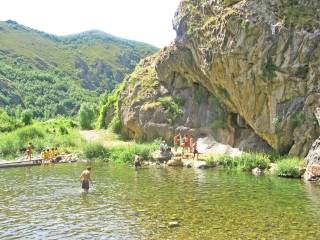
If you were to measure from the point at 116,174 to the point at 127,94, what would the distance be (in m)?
29.1

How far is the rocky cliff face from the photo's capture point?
4194 centimetres

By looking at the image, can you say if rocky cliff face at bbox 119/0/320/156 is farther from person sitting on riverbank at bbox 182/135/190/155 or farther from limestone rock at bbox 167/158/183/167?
limestone rock at bbox 167/158/183/167

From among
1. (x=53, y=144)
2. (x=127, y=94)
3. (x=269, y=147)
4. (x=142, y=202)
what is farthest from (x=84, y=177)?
(x=127, y=94)

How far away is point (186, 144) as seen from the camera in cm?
5297

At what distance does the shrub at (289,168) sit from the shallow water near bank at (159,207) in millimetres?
1030

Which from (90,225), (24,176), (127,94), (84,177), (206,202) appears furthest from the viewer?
(127,94)

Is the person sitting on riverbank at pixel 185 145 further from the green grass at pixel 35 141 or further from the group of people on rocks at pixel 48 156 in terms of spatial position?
the green grass at pixel 35 141

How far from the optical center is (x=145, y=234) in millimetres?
22219

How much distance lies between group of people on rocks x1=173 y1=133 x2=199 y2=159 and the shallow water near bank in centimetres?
937

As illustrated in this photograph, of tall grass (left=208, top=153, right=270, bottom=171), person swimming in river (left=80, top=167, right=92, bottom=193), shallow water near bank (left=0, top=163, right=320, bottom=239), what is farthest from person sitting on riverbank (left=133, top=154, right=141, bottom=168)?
person swimming in river (left=80, top=167, right=92, bottom=193)

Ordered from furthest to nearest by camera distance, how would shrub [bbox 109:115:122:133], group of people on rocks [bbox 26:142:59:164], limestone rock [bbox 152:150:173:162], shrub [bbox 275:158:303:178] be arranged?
shrub [bbox 109:115:122:133] < group of people on rocks [bbox 26:142:59:164] < limestone rock [bbox 152:150:173:162] < shrub [bbox 275:158:303:178]

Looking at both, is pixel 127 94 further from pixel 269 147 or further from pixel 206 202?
pixel 206 202

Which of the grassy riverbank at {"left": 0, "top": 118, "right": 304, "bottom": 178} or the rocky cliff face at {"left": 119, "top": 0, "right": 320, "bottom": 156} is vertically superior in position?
the rocky cliff face at {"left": 119, "top": 0, "right": 320, "bottom": 156}

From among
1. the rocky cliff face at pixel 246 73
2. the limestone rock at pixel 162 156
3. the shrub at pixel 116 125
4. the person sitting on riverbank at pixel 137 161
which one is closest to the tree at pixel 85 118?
the shrub at pixel 116 125
